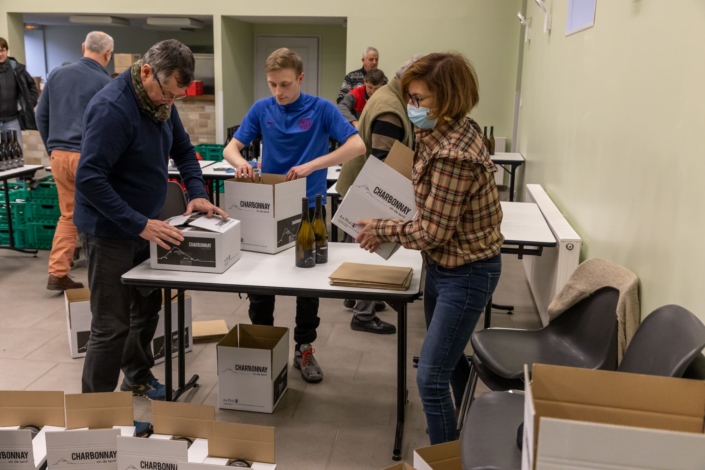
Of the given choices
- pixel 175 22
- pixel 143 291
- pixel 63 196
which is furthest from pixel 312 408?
pixel 175 22

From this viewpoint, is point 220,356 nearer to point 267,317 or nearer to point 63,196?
point 267,317

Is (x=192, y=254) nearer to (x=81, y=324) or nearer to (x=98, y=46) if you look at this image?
(x=81, y=324)

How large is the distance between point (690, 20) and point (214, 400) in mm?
2389

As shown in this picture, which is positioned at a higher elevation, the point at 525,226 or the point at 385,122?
the point at 385,122

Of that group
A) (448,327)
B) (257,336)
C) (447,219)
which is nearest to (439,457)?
(448,327)

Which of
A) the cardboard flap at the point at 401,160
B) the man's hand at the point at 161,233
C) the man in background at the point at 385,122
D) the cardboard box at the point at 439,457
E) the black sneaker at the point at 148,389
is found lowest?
the black sneaker at the point at 148,389

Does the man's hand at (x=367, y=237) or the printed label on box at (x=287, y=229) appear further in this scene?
the printed label on box at (x=287, y=229)

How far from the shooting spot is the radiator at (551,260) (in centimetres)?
302

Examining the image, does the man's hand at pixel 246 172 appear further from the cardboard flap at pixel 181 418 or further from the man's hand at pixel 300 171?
the cardboard flap at pixel 181 418

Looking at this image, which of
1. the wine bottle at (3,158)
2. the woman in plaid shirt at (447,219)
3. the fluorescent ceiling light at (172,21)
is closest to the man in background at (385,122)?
the woman in plaid shirt at (447,219)

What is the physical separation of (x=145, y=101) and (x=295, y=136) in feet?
2.80

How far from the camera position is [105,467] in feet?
6.89

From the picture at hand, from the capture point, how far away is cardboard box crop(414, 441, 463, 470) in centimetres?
178

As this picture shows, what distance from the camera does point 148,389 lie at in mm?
2965
